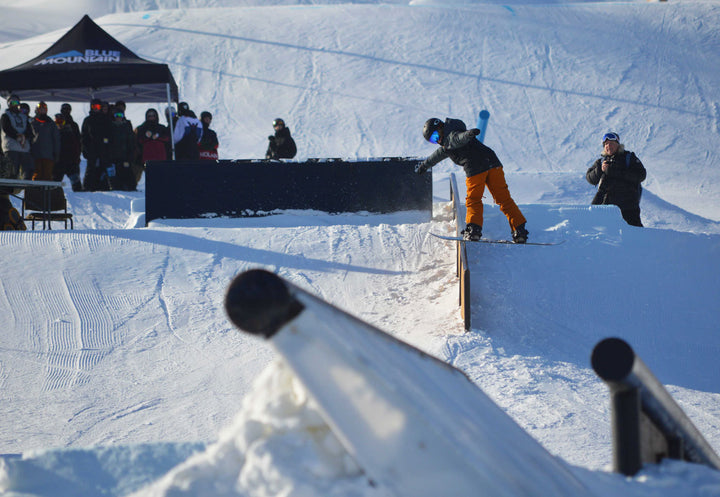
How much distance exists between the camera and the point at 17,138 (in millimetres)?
10906

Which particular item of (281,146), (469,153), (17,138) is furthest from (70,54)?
(469,153)

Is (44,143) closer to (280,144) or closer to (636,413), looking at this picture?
(280,144)

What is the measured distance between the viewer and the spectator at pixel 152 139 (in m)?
12.0

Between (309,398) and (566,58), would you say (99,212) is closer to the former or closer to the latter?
(309,398)

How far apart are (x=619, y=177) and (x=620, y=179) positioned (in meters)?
0.04

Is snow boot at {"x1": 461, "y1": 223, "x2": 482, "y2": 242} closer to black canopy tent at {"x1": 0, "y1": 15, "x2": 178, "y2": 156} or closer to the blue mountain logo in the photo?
black canopy tent at {"x1": 0, "y1": 15, "x2": 178, "y2": 156}

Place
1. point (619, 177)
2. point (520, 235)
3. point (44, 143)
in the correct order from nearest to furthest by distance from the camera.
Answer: point (520, 235)
point (619, 177)
point (44, 143)

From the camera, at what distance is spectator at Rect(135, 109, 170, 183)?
39.4 feet

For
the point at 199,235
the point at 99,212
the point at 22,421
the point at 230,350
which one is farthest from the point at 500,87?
the point at 22,421

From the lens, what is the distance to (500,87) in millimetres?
19234

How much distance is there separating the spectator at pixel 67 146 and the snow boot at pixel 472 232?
824 centimetres

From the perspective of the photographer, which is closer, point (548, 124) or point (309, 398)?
point (309, 398)

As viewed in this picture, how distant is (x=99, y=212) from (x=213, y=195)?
3.56 m

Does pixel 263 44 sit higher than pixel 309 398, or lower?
higher
